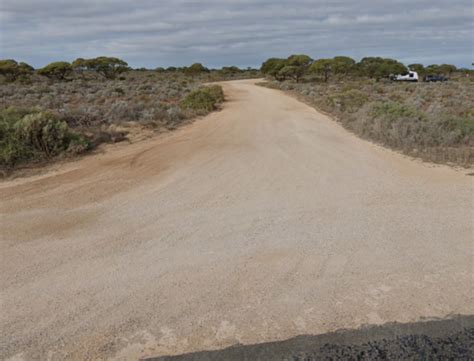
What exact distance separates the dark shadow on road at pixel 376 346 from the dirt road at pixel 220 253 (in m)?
0.12

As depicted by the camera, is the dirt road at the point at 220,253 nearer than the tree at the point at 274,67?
Yes

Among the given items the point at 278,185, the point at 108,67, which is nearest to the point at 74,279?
the point at 278,185

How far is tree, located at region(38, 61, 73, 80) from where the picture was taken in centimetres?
4984

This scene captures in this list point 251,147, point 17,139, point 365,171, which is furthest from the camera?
point 251,147

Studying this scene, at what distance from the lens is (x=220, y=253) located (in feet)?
17.8

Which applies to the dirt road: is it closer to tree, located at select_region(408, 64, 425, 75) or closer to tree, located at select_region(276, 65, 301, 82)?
tree, located at select_region(276, 65, 301, 82)

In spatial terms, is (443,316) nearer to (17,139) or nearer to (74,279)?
(74,279)

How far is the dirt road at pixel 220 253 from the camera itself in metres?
3.96

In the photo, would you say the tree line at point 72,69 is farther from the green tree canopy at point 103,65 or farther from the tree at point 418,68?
the tree at point 418,68

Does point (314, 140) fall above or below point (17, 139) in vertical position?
below

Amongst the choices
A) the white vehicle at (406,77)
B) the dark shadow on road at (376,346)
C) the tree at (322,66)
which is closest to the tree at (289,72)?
the tree at (322,66)

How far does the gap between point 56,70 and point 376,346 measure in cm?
5407

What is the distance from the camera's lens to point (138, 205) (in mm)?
7129

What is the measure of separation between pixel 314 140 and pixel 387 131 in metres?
2.18
